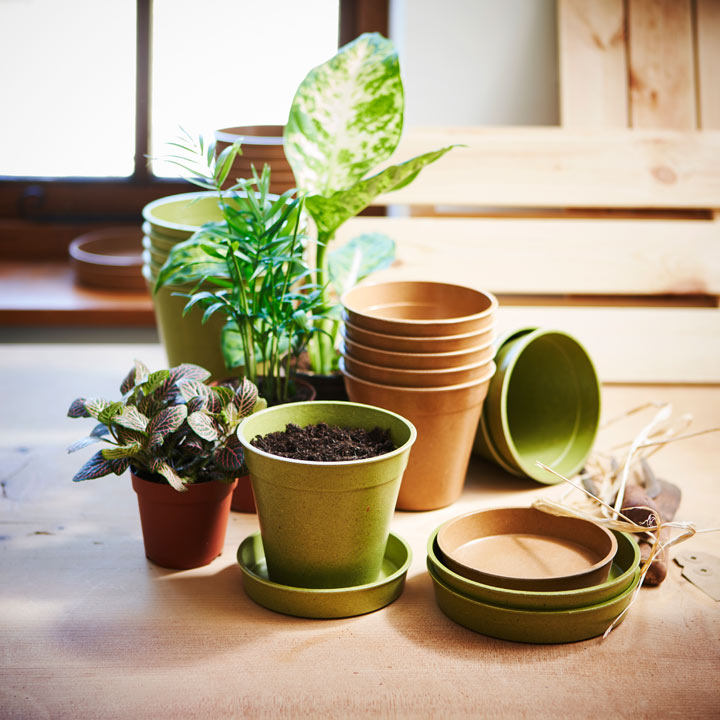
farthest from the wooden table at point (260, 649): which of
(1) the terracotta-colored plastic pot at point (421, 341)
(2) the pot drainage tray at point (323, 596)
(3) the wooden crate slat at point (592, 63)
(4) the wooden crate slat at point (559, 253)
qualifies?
(3) the wooden crate slat at point (592, 63)

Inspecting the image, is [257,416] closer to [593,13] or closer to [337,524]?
[337,524]

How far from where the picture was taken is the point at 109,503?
115cm

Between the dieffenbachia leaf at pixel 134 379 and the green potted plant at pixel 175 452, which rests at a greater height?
the dieffenbachia leaf at pixel 134 379

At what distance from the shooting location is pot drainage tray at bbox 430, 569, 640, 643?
2.78 ft

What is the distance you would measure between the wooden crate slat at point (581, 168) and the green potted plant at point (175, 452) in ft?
2.55

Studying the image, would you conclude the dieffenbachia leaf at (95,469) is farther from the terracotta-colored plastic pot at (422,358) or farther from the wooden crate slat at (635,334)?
the wooden crate slat at (635,334)

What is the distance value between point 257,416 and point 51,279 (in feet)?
5.07

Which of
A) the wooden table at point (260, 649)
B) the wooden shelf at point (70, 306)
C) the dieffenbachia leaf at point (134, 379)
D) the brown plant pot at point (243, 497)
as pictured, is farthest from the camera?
the wooden shelf at point (70, 306)

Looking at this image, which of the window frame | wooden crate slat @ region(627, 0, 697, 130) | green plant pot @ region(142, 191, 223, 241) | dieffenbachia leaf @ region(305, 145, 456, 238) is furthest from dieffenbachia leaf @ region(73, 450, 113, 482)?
the window frame

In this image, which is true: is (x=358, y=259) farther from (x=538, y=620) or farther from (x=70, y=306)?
(x=70, y=306)

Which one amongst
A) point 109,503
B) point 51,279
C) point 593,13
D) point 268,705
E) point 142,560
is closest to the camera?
point 268,705

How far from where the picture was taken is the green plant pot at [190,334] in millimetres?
1286

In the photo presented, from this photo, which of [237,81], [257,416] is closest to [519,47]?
[237,81]

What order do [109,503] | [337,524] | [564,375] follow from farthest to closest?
[564,375] → [109,503] → [337,524]
